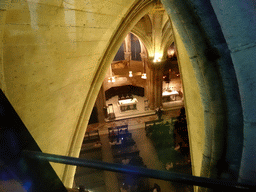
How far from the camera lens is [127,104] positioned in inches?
457

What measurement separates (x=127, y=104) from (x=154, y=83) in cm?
252

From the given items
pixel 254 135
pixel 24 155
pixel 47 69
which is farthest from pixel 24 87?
pixel 254 135

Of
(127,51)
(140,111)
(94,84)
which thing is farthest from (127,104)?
(94,84)

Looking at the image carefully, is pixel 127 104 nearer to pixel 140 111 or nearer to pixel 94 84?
pixel 140 111

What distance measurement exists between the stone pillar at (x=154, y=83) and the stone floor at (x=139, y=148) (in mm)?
856

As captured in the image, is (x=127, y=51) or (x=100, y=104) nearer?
(x=100, y=104)

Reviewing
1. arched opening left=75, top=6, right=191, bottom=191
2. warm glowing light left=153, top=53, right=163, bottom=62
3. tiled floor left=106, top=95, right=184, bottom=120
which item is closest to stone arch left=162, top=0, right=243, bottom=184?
arched opening left=75, top=6, right=191, bottom=191

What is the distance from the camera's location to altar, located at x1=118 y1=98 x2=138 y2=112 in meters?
11.6

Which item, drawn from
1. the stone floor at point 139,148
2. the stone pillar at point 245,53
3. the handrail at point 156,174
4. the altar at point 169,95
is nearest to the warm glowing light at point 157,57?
the altar at point 169,95

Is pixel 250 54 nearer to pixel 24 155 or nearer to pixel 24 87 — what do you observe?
pixel 24 155

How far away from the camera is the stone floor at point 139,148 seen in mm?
5824

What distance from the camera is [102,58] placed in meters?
3.41

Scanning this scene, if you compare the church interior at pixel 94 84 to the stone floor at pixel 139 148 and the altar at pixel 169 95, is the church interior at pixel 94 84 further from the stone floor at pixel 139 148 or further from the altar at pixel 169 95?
the altar at pixel 169 95

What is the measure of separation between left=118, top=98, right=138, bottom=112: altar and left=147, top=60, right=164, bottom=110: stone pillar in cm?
127
